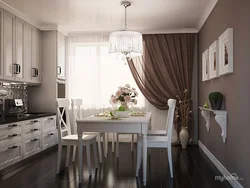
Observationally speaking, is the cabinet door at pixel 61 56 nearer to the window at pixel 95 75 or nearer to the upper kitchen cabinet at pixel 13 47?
the window at pixel 95 75

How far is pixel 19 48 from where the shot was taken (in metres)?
4.85

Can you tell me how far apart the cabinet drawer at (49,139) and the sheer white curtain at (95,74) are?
3.38 ft

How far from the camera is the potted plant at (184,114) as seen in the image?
5523mm

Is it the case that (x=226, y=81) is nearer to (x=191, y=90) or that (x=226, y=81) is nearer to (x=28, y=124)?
(x=191, y=90)

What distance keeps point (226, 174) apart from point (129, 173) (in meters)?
1.27

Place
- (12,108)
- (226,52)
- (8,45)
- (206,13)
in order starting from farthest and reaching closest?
(206,13), (12,108), (8,45), (226,52)

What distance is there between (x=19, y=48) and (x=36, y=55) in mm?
696

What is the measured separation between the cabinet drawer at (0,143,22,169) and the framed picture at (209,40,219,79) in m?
3.12

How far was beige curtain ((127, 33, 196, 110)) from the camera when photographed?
5.93 m

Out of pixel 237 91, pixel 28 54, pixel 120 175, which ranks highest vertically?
pixel 28 54

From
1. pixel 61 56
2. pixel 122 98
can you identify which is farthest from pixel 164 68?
pixel 61 56

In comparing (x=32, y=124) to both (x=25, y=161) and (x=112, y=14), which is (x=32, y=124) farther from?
(x=112, y=14)

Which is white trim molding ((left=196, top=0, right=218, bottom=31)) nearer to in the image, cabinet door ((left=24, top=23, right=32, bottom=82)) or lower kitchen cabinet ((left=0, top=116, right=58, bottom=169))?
cabinet door ((left=24, top=23, right=32, bottom=82))

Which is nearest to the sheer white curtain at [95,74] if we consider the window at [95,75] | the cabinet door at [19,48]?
the window at [95,75]
